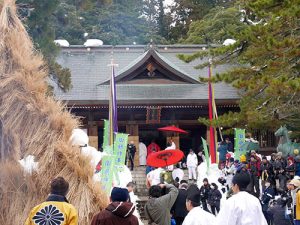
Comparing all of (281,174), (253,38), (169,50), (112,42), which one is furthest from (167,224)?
(112,42)

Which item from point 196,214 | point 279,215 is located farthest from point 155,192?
point 279,215

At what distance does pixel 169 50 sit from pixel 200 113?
5201mm

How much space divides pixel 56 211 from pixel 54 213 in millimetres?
24

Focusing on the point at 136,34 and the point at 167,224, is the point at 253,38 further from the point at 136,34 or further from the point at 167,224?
the point at 136,34

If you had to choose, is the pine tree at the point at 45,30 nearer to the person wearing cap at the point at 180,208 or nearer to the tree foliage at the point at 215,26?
the person wearing cap at the point at 180,208

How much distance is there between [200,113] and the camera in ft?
82.3

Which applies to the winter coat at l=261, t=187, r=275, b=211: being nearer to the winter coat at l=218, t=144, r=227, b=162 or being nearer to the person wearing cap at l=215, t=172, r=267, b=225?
the winter coat at l=218, t=144, r=227, b=162

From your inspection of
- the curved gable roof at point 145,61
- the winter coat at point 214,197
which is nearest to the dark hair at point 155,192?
the winter coat at point 214,197

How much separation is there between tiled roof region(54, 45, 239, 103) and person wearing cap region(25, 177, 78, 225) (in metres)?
18.1

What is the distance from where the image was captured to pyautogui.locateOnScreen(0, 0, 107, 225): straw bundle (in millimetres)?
6438

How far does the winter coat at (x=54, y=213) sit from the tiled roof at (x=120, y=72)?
18.1 m

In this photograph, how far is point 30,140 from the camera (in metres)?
6.55

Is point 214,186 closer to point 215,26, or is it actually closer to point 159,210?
point 159,210

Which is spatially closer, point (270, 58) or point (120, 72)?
point (270, 58)
